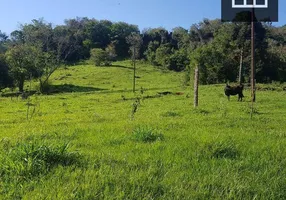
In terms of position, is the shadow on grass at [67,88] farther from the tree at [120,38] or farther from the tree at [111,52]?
the tree at [120,38]

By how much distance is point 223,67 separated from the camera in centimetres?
4569

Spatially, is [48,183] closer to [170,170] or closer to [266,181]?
[170,170]

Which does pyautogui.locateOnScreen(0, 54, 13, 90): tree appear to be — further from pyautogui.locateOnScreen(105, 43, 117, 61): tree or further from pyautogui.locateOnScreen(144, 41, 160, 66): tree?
pyautogui.locateOnScreen(144, 41, 160, 66): tree

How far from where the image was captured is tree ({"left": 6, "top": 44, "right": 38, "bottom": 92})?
1839 inches

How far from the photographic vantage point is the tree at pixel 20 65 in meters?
46.7

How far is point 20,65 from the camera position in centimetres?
4850

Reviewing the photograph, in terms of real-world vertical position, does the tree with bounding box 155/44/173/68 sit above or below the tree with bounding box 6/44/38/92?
above

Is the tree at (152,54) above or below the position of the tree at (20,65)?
above

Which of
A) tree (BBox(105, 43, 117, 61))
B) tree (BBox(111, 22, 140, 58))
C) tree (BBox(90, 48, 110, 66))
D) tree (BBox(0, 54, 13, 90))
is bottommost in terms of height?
tree (BBox(0, 54, 13, 90))

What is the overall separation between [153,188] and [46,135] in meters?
4.31

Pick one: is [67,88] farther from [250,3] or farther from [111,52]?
[111,52]

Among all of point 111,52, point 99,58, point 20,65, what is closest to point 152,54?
point 99,58

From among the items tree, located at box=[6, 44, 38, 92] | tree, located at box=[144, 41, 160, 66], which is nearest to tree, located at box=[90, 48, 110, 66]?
tree, located at box=[144, 41, 160, 66]

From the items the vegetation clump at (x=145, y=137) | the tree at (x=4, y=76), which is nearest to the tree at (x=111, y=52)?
the tree at (x=4, y=76)
